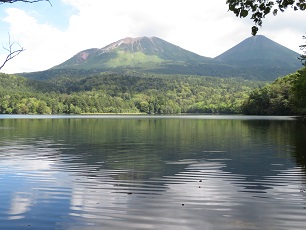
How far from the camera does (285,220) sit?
37.8 ft

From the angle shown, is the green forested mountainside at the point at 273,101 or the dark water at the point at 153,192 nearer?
the dark water at the point at 153,192

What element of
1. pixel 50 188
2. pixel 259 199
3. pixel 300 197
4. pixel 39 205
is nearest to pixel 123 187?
pixel 50 188

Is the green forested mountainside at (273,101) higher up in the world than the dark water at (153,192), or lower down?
higher up

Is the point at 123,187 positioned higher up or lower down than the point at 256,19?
lower down

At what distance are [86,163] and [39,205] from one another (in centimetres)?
1159

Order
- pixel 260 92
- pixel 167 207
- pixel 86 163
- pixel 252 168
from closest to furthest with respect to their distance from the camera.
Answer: pixel 167 207
pixel 252 168
pixel 86 163
pixel 260 92

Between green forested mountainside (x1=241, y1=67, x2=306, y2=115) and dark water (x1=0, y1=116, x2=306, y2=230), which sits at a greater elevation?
green forested mountainside (x1=241, y1=67, x2=306, y2=115)

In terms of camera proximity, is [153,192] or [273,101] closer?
[153,192]

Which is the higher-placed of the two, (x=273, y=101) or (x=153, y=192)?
(x=273, y=101)

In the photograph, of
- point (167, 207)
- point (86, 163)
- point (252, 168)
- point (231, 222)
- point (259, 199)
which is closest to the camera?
point (231, 222)

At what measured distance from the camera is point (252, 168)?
22.5 metres

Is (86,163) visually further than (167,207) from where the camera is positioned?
Yes

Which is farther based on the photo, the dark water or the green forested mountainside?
the green forested mountainside

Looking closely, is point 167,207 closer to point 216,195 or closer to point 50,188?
point 216,195
